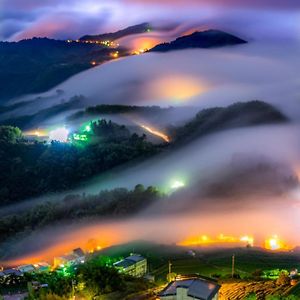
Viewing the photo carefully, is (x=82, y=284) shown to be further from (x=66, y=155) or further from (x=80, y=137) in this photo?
(x=80, y=137)

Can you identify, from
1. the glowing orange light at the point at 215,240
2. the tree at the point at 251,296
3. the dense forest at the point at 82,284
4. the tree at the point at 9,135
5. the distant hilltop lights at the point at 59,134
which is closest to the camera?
the tree at the point at 251,296

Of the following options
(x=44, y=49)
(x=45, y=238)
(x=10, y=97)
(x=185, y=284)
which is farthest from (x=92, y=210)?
(x=44, y=49)

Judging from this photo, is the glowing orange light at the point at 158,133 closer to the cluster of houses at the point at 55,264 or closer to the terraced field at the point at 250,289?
the cluster of houses at the point at 55,264

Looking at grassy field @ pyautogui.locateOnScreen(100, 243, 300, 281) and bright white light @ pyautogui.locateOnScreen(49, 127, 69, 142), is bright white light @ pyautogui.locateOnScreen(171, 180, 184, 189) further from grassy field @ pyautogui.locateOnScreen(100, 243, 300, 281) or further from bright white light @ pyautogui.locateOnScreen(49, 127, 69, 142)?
bright white light @ pyautogui.locateOnScreen(49, 127, 69, 142)

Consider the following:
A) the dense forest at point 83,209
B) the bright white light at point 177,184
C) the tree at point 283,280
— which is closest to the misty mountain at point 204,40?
the bright white light at point 177,184

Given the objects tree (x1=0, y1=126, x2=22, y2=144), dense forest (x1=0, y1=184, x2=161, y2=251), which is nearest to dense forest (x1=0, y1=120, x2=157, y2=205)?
tree (x1=0, y1=126, x2=22, y2=144)

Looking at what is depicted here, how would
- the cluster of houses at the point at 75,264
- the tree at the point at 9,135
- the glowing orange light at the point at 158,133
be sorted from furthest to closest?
the glowing orange light at the point at 158,133, the tree at the point at 9,135, the cluster of houses at the point at 75,264
